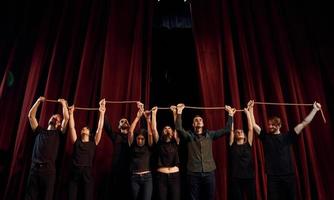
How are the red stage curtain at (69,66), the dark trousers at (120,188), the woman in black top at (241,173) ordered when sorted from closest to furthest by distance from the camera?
the woman in black top at (241,173) → the dark trousers at (120,188) → the red stage curtain at (69,66)

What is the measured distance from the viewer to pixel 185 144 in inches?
120

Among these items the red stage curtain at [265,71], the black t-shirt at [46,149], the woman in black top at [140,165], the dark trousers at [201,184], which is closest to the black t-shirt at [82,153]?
the black t-shirt at [46,149]

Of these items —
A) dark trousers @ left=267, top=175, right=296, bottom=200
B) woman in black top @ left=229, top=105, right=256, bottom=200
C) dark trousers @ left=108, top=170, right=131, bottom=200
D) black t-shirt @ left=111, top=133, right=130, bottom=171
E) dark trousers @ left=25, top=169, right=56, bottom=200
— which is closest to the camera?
dark trousers @ left=267, top=175, right=296, bottom=200

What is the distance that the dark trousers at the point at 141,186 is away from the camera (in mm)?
2697

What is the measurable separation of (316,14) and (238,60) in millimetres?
1445

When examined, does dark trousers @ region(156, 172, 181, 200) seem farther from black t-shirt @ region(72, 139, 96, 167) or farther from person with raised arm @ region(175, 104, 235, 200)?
black t-shirt @ region(72, 139, 96, 167)

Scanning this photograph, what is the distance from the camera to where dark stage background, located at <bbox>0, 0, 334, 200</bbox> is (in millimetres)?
3359

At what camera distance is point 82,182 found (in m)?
2.74

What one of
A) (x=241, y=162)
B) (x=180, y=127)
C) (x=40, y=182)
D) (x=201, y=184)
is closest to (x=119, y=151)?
(x=180, y=127)

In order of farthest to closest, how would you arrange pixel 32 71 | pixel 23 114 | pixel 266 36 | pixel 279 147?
pixel 266 36 → pixel 32 71 → pixel 23 114 → pixel 279 147

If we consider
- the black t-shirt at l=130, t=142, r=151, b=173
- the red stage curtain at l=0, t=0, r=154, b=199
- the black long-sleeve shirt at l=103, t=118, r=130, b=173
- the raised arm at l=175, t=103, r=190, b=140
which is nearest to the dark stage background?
the red stage curtain at l=0, t=0, r=154, b=199

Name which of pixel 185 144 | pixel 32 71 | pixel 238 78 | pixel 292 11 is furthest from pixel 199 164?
pixel 292 11

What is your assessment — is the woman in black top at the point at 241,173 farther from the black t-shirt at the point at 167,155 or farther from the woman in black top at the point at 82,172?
the woman in black top at the point at 82,172

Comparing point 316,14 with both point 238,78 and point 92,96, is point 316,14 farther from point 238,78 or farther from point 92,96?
point 92,96
